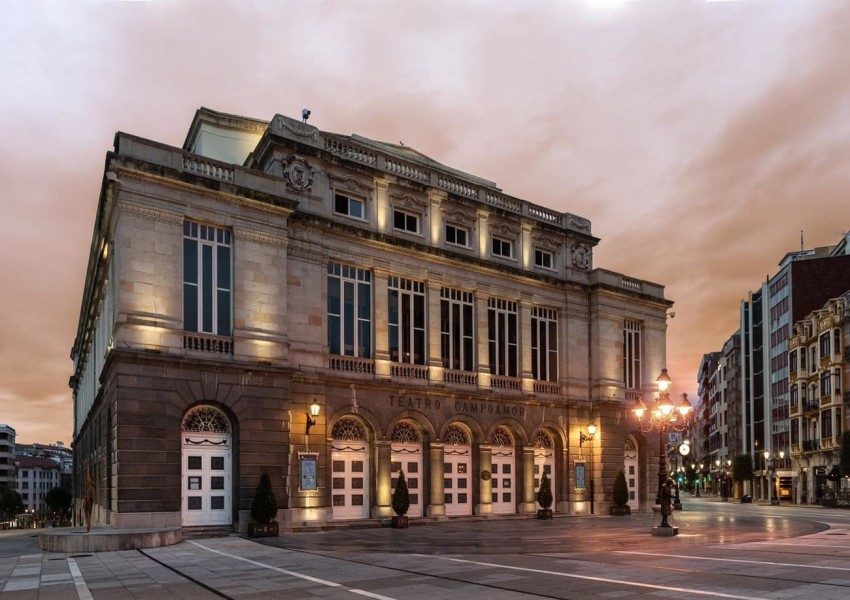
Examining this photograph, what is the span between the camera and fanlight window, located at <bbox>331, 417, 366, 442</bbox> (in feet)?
113

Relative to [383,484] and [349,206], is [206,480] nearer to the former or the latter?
[383,484]

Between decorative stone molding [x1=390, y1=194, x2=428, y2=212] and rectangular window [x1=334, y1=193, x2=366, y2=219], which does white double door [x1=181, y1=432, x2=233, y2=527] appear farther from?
decorative stone molding [x1=390, y1=194, x2=428, y2=212]

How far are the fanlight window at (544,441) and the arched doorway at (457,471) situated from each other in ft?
16.5

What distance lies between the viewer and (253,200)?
102 ft

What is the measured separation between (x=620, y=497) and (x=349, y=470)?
1745cm

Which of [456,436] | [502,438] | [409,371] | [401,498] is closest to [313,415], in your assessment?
[401,498]

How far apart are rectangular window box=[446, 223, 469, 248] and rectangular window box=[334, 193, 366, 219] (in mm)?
5422

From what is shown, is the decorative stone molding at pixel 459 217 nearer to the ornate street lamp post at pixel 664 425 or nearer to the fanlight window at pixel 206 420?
the ornate street lamp post at pixel 664 425

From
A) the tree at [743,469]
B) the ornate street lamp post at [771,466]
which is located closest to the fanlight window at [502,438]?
the ornate street lamp post at [771,466]

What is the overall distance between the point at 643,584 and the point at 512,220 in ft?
96.1

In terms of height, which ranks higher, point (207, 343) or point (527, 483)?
point (207, 343)

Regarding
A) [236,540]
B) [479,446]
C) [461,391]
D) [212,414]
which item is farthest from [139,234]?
[479,446]

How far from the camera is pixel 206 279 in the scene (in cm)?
3012

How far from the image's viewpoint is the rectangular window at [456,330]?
38938 millimetres
